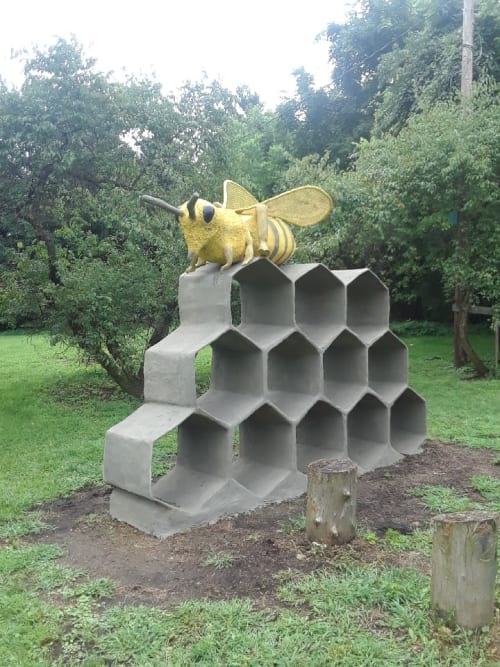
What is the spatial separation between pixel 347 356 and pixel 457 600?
10.3 ft

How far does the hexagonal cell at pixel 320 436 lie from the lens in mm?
5703

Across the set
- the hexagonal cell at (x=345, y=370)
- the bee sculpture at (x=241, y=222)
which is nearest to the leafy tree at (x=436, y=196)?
the hexagonal cell at (x=345, y=370)

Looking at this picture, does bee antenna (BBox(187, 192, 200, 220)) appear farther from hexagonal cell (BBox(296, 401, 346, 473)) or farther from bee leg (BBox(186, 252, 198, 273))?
hexagonal cell (BBox(296, 401, 346, 473))

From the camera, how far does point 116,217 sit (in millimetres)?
8828

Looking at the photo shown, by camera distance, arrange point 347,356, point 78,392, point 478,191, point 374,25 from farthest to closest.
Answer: point 374,25
point 78,392
point 478,191
point 347,356

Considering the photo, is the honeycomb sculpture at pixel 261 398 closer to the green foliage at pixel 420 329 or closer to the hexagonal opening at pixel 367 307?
the hexagonal opening at pixel 367 307

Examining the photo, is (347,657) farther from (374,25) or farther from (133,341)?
(374,25)

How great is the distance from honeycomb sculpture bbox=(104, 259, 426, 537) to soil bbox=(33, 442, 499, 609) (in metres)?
0.18

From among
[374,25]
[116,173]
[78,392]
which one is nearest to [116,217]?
[116,173]

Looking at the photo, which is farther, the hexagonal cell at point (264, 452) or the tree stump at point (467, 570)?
the hexagonal cell at point (264, 452)

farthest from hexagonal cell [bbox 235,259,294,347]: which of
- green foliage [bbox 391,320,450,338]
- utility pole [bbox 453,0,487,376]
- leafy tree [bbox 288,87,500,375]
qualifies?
green foliage [bbox 391,320,450,338]

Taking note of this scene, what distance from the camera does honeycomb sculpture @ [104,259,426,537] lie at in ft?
15.3

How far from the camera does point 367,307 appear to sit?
20.9ft

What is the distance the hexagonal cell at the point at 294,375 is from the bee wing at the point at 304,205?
1105 millimetres
